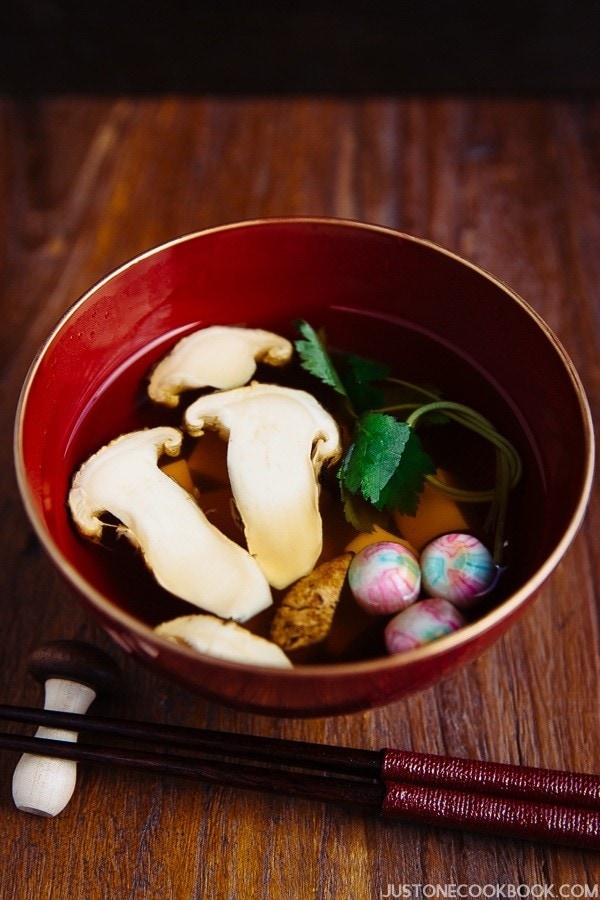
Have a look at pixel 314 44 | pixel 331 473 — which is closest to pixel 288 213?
pixel 314 44

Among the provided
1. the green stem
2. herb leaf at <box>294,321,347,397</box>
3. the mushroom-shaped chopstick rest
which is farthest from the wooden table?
herb leaf at <box>294,321,347,397</box>

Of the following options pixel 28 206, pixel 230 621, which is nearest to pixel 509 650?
pixel 230 621

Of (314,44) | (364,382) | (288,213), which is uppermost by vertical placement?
(314,44)

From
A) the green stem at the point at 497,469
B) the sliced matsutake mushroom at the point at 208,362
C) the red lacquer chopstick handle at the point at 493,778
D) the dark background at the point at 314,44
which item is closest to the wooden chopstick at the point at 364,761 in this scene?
the red lacquer chopstick handle at the point at 493,778

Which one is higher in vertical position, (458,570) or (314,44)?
(314,44)

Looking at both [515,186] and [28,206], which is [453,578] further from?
[28,206]

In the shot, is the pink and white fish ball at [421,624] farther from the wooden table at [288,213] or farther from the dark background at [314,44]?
the dark background at [314,44]

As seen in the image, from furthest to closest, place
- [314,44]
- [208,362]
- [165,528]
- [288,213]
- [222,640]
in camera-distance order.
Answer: [314,44] → [288,213] → [208,362] → [165,528] → [222,640]

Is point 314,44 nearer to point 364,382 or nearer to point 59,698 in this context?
point 364,382
